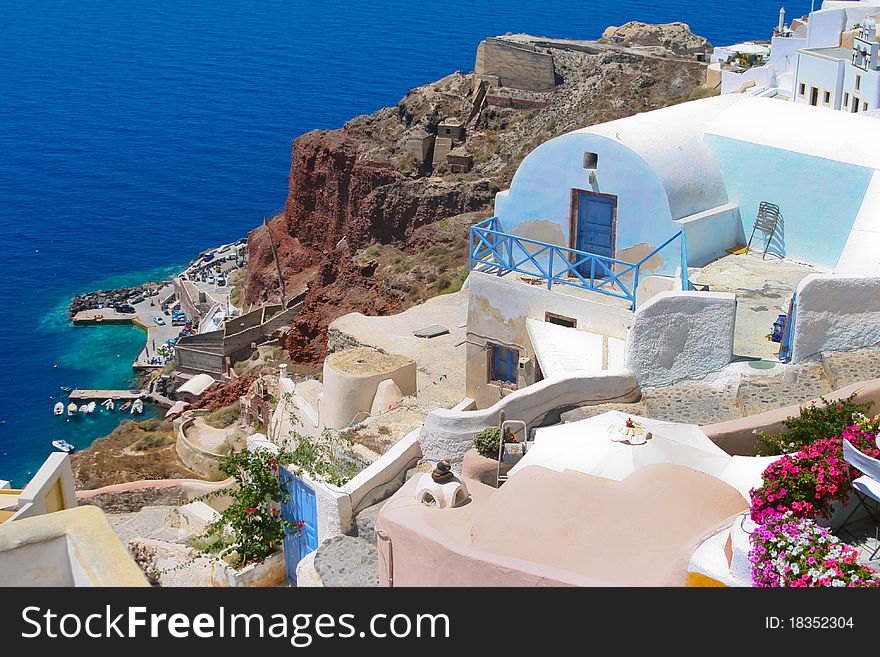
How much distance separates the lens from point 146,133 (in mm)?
127750

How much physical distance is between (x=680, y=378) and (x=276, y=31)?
18808 cm

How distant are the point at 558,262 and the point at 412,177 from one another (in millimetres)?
41454

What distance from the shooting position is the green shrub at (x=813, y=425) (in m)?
12.2

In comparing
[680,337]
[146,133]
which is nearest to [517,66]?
[680,337]

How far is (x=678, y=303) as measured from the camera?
14.9 metres

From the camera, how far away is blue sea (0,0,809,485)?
2534 inches

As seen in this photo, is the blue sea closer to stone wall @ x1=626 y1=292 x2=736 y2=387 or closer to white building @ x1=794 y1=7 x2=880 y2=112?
white building @ x1=794 y1=7 x2=880 y2=112

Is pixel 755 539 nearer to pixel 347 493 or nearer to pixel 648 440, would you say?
pixel 648 440

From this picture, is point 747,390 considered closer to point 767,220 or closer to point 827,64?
point 767,220

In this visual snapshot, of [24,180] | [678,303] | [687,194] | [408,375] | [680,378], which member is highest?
[687,194]

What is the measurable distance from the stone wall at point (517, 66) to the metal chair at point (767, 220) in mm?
48061

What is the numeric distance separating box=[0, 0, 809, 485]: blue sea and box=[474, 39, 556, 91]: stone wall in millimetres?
27495

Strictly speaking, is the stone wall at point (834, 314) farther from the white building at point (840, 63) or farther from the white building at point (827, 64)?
the white building at point (840, 63)
